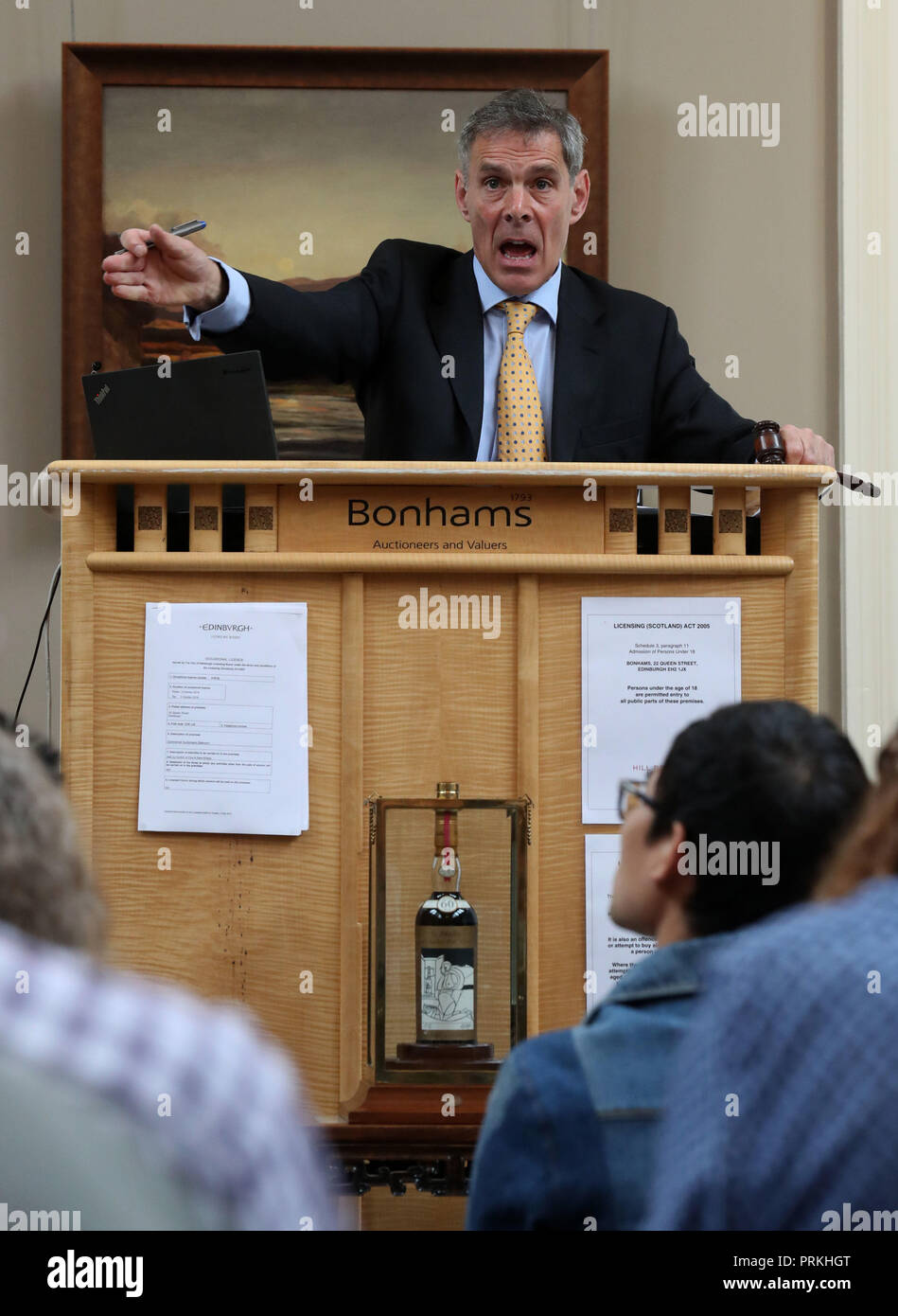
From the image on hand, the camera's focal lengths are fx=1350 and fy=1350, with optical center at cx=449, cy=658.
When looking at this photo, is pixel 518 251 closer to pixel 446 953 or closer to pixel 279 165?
pixel 279 165

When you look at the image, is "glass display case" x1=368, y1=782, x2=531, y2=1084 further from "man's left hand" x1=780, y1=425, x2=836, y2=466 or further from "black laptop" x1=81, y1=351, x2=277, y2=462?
"man's left hand" x1=780, y1=425, x2=836, y2=466

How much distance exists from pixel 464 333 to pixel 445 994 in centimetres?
126

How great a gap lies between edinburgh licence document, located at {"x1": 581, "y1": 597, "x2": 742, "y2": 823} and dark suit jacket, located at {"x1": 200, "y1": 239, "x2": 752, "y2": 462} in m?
0.52

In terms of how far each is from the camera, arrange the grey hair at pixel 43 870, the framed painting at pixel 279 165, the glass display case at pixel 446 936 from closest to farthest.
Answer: the grey hair at pixel 43 870 → the glass display case at pixel 446 936 → the framed painting at pixel 279 165

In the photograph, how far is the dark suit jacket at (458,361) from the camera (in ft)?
7.20

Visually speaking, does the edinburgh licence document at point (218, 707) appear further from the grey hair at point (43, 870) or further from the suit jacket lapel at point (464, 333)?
the grey hair at point (43, 870)

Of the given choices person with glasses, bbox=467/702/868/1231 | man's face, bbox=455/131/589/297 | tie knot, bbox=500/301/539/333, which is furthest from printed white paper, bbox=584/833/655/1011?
man's face, bbox=455/131/589/297

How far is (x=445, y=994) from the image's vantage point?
4.89 ft

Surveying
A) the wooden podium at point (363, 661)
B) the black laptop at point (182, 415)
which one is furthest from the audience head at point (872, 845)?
the black laptop at point (182, 415)

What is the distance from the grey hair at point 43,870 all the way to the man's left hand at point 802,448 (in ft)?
4.81

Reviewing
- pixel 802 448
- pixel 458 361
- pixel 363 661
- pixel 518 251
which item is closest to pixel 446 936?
pixel 363 661

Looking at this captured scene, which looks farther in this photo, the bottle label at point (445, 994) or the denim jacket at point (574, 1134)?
the bottle label at point (445, 994)

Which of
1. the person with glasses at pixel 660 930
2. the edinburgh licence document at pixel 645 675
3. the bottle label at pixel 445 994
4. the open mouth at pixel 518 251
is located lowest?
the bottle label at pixel 445 994

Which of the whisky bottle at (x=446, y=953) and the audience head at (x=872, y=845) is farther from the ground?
the audience head at (x=872, y=845)
